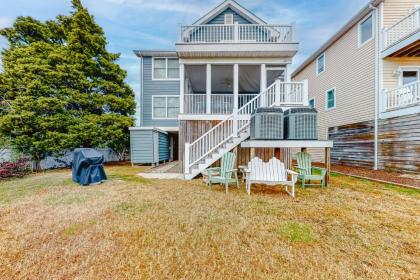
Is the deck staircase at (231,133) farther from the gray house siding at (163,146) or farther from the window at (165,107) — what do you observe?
the window at (165,107)

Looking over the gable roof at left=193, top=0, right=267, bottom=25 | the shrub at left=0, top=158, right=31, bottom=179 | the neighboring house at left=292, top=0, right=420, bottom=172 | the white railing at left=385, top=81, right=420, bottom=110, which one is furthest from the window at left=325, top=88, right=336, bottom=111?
the shrub at left=0, top=158, right=31, bottom=179

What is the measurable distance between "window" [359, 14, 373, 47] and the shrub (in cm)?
1628

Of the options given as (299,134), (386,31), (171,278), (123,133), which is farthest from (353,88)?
(123,133)

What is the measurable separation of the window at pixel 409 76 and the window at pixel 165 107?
11597mm

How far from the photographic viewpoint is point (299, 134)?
5.63 m

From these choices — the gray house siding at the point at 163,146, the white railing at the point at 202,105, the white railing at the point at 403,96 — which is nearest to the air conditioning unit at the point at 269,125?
the white railing at the point at 202,105

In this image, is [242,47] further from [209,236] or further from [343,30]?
[209,236]

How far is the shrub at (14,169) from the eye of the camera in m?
7.05

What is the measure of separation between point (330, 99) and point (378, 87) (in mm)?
3742

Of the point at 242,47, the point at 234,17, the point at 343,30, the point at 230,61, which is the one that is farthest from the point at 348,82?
the point at 234,17

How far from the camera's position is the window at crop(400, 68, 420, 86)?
27.8ft

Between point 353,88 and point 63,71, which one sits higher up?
point 63,71

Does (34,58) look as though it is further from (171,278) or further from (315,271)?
(315,271)

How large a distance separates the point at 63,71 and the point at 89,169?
23.7 feet
